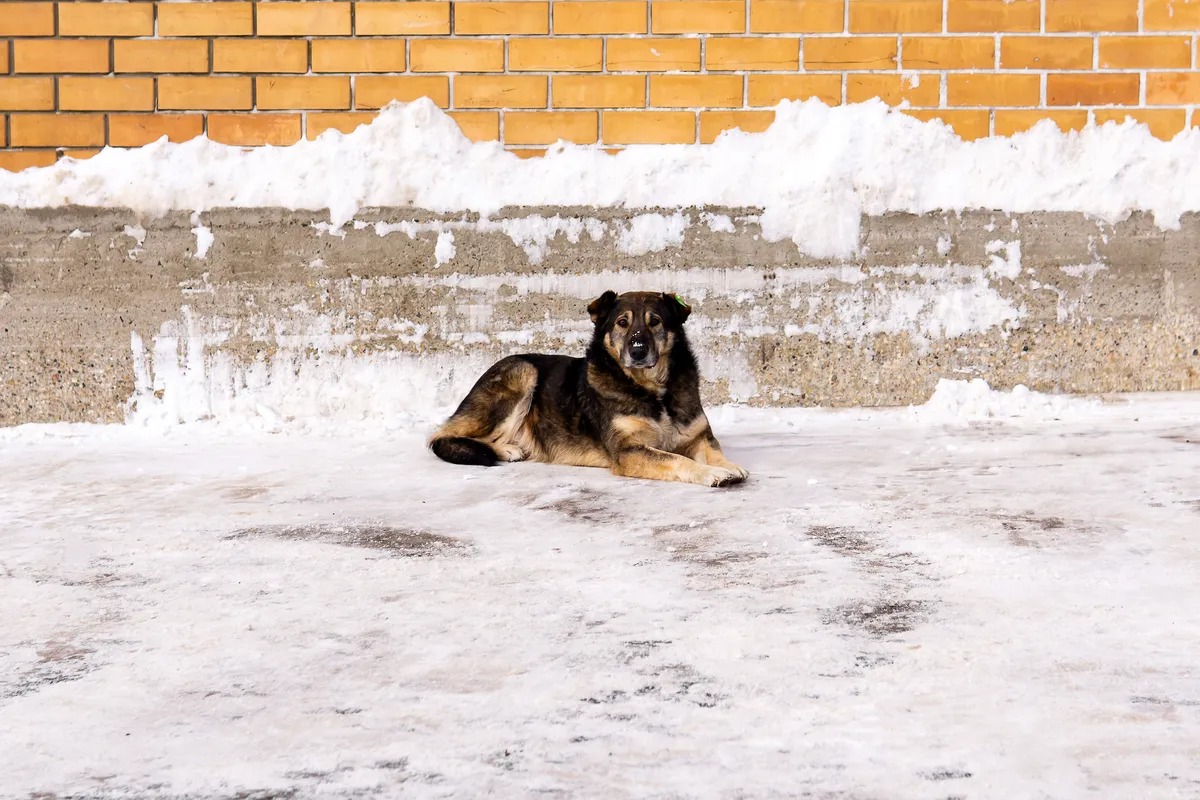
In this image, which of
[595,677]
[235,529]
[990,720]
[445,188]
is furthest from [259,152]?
[990,720]

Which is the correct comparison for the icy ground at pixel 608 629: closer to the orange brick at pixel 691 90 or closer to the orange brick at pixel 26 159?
→ the orange brick at pixel 26 159

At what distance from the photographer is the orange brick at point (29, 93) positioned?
6.16 m

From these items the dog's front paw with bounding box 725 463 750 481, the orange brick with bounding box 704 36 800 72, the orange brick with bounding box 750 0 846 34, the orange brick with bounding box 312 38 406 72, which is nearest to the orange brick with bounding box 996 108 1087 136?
the orange brick with bounding box 750 0 846 34

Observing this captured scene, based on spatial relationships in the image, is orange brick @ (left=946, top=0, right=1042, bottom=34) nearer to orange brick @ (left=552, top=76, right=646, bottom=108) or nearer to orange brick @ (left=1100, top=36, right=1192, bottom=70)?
orange brick @ (left=1100, top=36, right=1192, bottom=70)

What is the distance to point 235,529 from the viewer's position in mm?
4137

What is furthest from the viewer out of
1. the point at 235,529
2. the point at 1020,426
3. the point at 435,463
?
the point at 1020,426

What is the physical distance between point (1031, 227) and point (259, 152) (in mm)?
3943

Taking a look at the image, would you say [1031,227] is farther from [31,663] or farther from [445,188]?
[31,663]

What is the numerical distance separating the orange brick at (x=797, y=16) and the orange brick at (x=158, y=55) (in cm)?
280

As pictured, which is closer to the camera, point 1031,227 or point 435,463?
point 435,463

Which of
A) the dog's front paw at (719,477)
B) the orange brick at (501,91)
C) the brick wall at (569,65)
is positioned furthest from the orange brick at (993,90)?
the dog's front paw at (719,477)

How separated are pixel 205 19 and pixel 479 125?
58.2 inches

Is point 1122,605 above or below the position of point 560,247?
below

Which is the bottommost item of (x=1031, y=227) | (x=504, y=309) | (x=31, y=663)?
(x=31, y=663)
